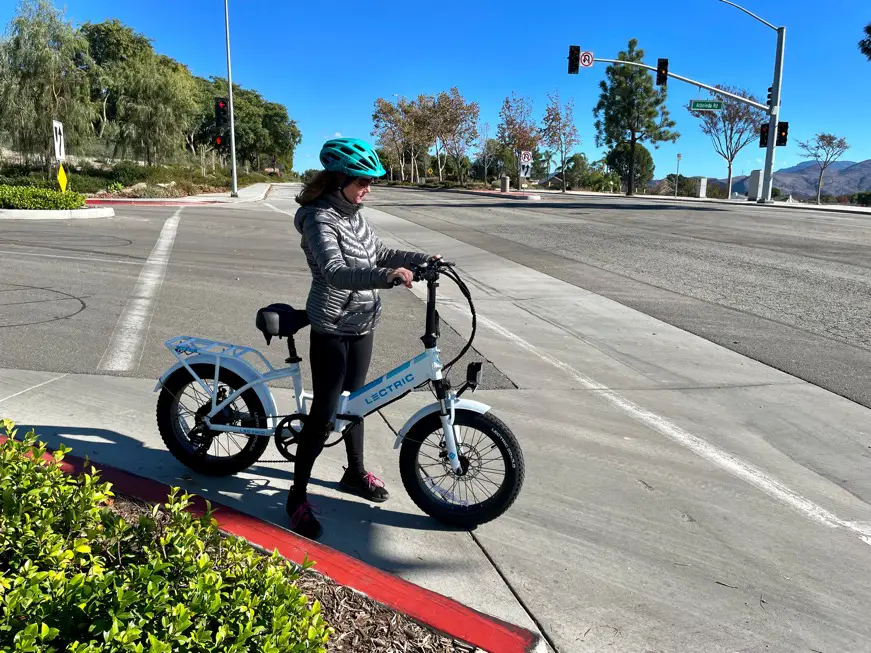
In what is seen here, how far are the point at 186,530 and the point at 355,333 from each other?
4.44 ft

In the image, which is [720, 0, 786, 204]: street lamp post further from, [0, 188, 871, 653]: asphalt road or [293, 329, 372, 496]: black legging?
[293, 329, 372, 496]: black legging

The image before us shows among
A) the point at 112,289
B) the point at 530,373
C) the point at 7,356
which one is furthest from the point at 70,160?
the point at 530,373

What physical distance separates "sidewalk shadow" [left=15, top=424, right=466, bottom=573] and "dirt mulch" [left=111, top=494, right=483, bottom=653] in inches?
24.7

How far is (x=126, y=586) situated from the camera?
1902 millimetres

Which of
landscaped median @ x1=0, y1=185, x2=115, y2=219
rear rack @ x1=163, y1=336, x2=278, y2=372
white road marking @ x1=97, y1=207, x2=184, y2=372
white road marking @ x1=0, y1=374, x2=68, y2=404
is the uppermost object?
landscaped median @ x1=0, y1=185, x2=115, y2=219

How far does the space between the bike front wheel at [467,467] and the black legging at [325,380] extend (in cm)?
42

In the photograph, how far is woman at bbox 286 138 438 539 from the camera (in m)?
3.10

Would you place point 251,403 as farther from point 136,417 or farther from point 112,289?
point 112,289

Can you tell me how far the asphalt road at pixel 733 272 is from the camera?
294 inches

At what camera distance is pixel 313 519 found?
337cm

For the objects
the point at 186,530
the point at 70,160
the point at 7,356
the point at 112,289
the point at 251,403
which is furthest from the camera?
the point at 70,160

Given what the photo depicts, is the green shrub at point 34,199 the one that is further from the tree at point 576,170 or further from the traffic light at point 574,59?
the tree at point 576,170

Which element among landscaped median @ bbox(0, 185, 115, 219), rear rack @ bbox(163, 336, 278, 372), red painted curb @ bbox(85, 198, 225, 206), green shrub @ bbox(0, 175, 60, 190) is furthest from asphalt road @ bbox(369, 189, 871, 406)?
green shrub @ bbox(0, 175, 60, 190)

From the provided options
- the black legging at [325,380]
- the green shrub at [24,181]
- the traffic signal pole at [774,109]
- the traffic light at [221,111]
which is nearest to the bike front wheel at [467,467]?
the black legging at [325,380]
